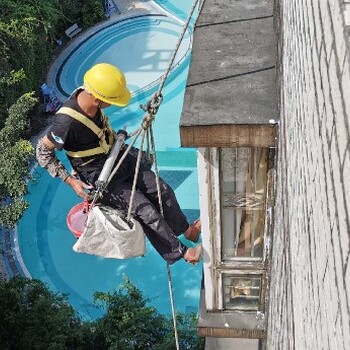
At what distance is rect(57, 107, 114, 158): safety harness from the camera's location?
4.43m

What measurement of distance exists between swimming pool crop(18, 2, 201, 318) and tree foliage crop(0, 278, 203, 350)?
1.20 metres

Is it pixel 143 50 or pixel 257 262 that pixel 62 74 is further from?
pixel 257 262

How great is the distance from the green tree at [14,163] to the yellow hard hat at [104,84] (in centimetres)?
572

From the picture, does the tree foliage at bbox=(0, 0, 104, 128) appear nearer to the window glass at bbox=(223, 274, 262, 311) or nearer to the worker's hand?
the worker's hand

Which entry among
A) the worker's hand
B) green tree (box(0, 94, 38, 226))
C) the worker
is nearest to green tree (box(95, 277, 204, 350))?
green tree (box(0, 94, 38, 226))

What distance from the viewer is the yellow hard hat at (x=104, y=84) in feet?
14.3

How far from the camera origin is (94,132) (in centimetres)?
451

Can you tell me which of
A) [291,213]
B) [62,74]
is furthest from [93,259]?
[291,213]

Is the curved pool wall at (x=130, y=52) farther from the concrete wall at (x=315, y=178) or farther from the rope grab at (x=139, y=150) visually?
the concrete wall at (x=315, y=178)

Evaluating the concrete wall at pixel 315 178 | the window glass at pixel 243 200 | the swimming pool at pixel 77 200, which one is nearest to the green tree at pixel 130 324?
the swimming pool at pixel 77 200

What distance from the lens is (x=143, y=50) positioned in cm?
1570

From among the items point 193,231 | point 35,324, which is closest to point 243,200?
point 193,231

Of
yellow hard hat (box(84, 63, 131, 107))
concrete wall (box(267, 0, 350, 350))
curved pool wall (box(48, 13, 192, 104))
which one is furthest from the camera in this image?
curved pool wall (box(48, 13, 192, 104))

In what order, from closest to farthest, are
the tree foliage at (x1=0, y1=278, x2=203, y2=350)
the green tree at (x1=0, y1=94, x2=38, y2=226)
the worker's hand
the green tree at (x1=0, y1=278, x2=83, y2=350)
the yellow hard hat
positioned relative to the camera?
the yellow hard hat → the worker's hand → the green tree at (x1=0, y1=278, x2=83, y2=350) → the tree foliage at (x1=0, y1=278, x2=203, y2=350) → the green tree at (x1=0, y1=94, x2=38, y2=226)
